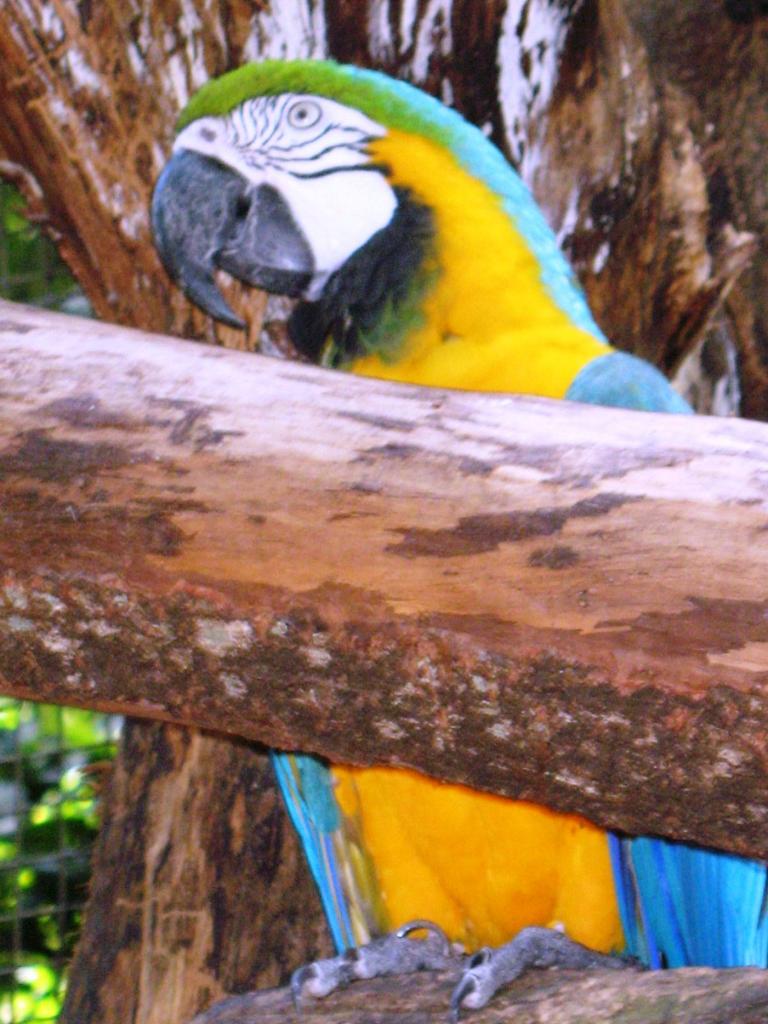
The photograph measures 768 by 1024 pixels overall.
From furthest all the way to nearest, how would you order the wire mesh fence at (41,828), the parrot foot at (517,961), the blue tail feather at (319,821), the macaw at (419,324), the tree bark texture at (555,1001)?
the wire mesh fence at (41,828) → the blue tail feather at (319,821) → the macaw at (419,324) → the parrot foot at (517,961) → the tree bark texture at (555,1001)

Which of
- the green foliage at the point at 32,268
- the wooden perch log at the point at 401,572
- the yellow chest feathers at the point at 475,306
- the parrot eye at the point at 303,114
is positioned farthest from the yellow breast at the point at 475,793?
the green foliage at the point at 32,268

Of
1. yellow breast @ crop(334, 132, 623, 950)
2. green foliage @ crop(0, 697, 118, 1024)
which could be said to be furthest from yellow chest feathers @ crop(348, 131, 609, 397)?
green foliage @ crop(0, 697, 118, 1024)

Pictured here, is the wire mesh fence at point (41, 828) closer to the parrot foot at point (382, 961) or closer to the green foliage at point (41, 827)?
the green foliage at point (41, 827)

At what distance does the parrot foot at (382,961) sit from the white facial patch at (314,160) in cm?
84

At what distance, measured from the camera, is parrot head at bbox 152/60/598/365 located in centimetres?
158

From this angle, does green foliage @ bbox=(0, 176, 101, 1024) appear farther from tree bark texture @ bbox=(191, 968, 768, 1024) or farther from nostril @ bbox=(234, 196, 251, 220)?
tree bark texture @ bbox=(191, 968, 768, 1024)

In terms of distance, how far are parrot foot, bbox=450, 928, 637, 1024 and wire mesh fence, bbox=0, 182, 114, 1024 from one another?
1.19 m

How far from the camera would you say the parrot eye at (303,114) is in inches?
65.4

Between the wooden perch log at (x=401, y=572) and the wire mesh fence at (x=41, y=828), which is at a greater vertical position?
the wooden perch log at (x=401, y=572)

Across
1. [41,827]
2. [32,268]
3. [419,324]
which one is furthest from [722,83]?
[41,827]

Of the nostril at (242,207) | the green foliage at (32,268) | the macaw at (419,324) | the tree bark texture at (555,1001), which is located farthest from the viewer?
the green foliage at (32,268)

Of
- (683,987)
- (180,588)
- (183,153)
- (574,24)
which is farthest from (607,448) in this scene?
(574,24)

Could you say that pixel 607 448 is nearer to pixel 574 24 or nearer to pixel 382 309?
pixel 382 309

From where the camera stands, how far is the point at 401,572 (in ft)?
2.88
